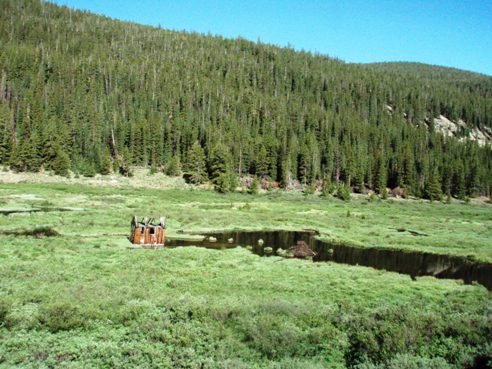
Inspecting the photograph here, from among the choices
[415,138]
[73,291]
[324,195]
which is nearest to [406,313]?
[73,291]

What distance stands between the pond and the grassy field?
322 centimetres

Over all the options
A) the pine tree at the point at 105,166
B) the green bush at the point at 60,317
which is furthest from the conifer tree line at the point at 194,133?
the green bush at the point at 60,317

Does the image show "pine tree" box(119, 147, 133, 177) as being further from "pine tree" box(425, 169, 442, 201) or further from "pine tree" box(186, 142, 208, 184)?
"pine tree" box(425, 169, 442, 201)

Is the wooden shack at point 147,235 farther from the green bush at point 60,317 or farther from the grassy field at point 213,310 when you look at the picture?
the green bush at point 60,317

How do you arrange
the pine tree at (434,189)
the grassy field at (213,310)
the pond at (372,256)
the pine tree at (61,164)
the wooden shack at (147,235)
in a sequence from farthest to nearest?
1. the pine tree at (434,189)
2. the pine tree at (61,164)
3. the wooden shack at (147,235)
4. the pond at (372,256)
5. the grassy field at (213,310)

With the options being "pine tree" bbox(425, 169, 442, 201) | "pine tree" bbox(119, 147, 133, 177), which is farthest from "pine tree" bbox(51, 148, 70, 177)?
"pine tree" bbox(425, 169, 442, 201)

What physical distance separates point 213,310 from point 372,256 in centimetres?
2665

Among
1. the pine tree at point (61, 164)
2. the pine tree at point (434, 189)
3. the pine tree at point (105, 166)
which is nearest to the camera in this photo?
the pine tree at point (61, 164)

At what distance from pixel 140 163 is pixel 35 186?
130 feet

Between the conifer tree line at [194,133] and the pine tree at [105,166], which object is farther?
the conifer tree line at [194,133]

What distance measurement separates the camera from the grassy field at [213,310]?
13625 millimetres

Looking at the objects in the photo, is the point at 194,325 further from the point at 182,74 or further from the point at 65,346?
the point at 182,74

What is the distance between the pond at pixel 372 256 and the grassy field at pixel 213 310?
127 inches

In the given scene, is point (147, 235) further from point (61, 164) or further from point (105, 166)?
point (105, 166)
